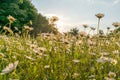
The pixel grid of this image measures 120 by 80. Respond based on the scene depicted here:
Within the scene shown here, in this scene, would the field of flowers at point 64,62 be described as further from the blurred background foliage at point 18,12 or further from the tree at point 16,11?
the tree at point 16,11

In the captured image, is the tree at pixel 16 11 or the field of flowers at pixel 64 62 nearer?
the field of flowers at pixel 64 62

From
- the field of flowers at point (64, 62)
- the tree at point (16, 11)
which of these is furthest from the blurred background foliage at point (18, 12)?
the field of flowers at point (64, 62)

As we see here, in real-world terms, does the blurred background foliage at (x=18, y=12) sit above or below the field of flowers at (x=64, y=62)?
above

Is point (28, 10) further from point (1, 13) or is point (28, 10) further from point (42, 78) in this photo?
point (42, 78)

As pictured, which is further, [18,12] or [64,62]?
[18,12]

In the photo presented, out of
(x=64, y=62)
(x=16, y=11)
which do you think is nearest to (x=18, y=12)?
(x=16, y=11)

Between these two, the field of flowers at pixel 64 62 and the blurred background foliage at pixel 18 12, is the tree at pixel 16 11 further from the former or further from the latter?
the field of flowers at pixel 64 62

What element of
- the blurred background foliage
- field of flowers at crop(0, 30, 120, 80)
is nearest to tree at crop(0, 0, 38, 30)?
the blurred background foliage

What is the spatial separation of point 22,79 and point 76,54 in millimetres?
1128

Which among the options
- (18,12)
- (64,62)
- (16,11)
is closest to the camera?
(64,62)

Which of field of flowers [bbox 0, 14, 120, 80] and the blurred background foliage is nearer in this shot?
field of flowers [bbox 0, 14, 120, 80]

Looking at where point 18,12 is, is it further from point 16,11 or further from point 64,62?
point 64,62

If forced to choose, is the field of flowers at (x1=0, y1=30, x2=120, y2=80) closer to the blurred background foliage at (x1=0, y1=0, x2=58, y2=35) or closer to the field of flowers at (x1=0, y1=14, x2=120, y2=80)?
the field of flowers at (x1=0, y1=14, x2=120, y2=80)

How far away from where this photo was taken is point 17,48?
6.41 m
